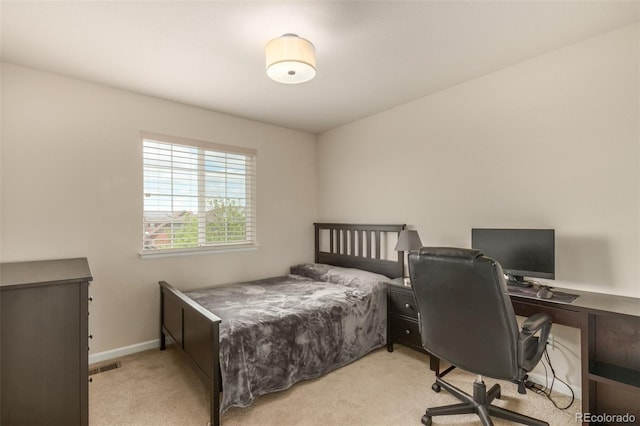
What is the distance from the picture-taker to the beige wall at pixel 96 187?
251cm

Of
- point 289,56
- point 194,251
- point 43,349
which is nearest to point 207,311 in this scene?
point 43,349

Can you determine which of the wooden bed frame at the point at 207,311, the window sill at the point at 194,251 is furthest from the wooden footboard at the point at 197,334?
the window sill at the point at 194,251

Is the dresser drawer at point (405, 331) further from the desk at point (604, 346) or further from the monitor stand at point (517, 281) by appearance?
the desk at point (604, 346)

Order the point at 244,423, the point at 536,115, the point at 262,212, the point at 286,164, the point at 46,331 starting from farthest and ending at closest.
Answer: the point at 286,164 → the point at 262,212 → the point at 536,115 → the point at 244,423 → the point at 46,331

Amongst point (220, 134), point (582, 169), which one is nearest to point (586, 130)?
point (582, 169)

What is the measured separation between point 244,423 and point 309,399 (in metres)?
0.48

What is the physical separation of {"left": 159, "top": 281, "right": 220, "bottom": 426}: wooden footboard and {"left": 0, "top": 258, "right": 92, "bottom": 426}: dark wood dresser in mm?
631

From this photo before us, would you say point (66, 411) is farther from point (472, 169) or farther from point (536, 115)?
point (536, 115)

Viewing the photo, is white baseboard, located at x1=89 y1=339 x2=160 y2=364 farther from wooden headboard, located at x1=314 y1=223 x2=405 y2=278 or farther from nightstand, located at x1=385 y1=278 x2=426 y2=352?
nightstand, located at x1=385 y1=278 x2=426 y2=352

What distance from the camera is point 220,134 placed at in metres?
3.62

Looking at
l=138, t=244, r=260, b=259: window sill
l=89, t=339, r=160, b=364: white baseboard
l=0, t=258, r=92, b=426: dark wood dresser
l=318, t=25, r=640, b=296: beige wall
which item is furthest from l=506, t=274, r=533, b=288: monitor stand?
l=89, t=339, r=160, b=364: white baseboard

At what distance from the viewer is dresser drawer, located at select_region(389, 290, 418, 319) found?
2833mm

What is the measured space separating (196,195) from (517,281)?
3195 mm

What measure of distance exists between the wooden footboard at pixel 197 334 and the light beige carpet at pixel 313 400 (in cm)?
26
